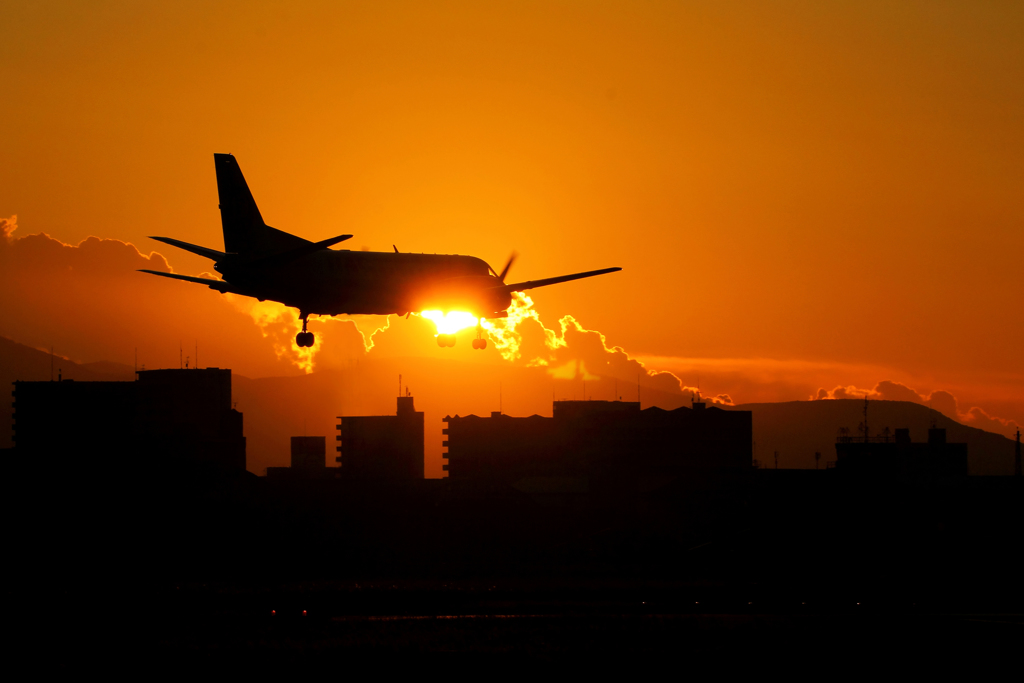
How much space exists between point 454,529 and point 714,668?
123 meters

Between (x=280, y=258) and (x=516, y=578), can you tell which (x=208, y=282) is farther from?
(x=516, y=578)

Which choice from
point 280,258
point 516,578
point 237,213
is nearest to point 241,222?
point 237,213

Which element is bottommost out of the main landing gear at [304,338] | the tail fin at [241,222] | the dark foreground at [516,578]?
the dark foreground at [516,578]

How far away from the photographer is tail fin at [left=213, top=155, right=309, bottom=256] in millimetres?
70188

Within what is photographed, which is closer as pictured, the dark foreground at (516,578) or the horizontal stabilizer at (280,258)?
the dark foreground at (516,578)

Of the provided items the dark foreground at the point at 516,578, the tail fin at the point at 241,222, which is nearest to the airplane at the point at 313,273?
the tail fin at the point at 241,222

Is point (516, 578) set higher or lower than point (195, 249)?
lower

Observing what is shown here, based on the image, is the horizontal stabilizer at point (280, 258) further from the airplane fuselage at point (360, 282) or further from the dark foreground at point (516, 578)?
the dark foreground at point (516, 578)

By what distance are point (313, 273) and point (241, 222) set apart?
19.4ft

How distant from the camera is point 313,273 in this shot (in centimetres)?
6881

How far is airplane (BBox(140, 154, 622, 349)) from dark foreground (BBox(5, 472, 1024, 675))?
1780 cm

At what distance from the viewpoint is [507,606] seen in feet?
211

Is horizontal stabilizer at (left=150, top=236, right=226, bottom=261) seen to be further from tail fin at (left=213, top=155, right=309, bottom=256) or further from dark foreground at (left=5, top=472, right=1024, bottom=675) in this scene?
dark foreground at (left=5, top=472, right=1024, bottom=675)

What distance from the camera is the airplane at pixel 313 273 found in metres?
67.9
